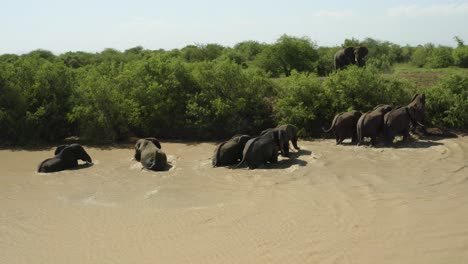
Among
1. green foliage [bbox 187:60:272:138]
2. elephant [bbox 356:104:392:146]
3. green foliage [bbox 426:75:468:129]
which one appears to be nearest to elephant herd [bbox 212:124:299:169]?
elephant [bbox 356:104:392:146]

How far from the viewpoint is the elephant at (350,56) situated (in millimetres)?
23211

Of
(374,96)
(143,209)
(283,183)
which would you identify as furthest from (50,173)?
(374,96)

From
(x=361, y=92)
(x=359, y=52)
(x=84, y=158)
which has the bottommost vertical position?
(x=84, y=158)

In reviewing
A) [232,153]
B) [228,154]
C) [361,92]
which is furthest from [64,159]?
[361,92]

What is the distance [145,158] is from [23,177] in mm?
3396

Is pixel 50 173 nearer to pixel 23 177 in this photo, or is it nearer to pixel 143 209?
pixel 23 177

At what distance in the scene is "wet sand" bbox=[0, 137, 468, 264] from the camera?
777 centimetres

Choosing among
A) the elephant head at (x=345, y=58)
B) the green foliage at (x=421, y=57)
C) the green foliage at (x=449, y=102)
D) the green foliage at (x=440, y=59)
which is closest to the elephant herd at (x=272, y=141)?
the green foliage at (x=449, y=102)

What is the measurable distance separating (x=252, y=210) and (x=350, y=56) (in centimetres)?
1578

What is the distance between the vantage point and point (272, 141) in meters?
13.2

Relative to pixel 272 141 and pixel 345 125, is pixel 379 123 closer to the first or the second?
pixel 345 125

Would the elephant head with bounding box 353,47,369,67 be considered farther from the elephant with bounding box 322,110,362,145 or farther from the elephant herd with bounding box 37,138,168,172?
the elephant herd with bounding box 37,138,168,172

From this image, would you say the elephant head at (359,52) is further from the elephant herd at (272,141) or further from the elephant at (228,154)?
the elephant at (228,154)

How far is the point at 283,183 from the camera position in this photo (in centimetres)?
1148
